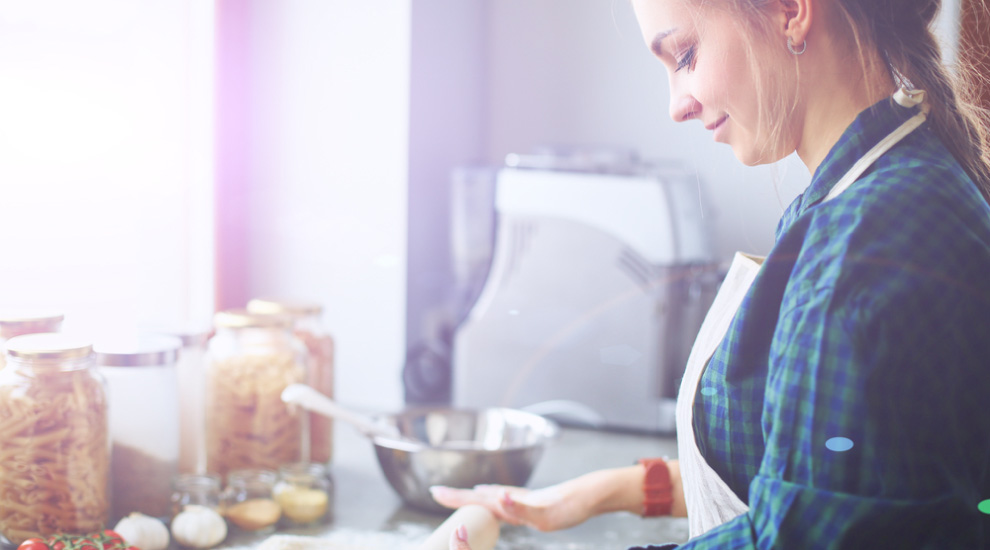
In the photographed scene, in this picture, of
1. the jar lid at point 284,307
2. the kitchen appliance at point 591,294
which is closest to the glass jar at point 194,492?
the jar lid at point 284,307

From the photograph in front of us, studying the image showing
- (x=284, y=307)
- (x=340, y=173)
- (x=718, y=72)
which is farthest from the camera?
(x=340, y=173)

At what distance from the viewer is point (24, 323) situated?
2.62 feet

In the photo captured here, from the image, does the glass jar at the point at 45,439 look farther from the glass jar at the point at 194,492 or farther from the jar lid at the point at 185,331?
the jar lid at the point at 185,331

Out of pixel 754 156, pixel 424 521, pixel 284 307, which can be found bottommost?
pixel 424 521

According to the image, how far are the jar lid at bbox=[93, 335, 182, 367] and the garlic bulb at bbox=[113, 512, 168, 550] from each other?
15 centimetres

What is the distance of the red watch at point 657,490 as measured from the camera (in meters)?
0.78

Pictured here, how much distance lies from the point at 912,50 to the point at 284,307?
752 mm

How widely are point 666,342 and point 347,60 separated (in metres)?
0.65

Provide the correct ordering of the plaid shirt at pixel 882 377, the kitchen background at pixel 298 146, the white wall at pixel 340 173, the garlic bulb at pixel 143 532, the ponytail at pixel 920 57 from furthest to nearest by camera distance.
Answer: the white wall at pixel 340 173, the kitchen background at pixel 298 146, the garlic bulb at pixel 143 532, the ponytail at pixel 920 57, the plaid shirt at pixel 882 377

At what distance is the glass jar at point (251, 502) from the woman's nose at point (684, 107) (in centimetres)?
57

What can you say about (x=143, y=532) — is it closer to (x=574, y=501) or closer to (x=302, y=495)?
(x=302, y=495)

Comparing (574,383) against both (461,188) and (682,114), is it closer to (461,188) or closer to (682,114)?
(461,188)

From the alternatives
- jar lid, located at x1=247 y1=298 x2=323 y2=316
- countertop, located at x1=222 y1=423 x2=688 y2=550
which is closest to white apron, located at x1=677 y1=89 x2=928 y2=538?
countertop, located at x1=222 y1=423 x2=688 y2=550

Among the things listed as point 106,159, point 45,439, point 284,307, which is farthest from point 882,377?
point 106,159
